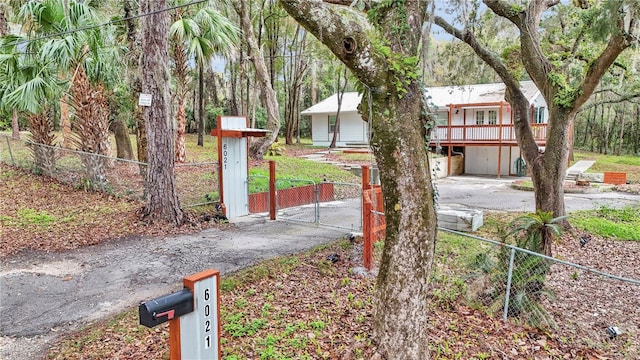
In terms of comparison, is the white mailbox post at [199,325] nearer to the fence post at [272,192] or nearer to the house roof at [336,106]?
the fence post at [272,192]

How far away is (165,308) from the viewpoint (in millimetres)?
2238

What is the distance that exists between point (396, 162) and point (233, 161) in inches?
237

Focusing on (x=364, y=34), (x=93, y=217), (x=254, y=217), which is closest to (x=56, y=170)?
(x=93, y=217)

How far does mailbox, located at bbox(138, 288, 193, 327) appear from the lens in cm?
216

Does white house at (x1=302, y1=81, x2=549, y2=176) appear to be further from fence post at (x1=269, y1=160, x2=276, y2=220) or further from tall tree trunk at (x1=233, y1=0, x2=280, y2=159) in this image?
fence post at (x1=269, y1=160, x2=276, y2=220)

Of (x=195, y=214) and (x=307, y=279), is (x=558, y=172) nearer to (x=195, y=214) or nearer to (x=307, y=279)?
(x=307, y=279)

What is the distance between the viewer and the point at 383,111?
3.11 m

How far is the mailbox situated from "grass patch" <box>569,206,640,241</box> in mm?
9320

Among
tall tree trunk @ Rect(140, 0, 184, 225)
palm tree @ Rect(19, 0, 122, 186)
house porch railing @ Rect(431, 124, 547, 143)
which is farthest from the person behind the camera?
house porch railing @ Rect(431, 124, 547, 143)

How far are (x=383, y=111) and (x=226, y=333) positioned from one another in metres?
2.49

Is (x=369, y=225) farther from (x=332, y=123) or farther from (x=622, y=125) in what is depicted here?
(x=622, y=125)

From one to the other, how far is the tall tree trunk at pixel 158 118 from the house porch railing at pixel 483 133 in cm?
1353

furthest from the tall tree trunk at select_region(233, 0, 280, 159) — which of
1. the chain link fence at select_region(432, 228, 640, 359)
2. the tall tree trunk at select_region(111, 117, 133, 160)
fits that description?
the chain link fence at select_region(432, 228, 640, 359)

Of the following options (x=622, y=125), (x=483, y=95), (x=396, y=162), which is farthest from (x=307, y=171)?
(x=622, y=125)
